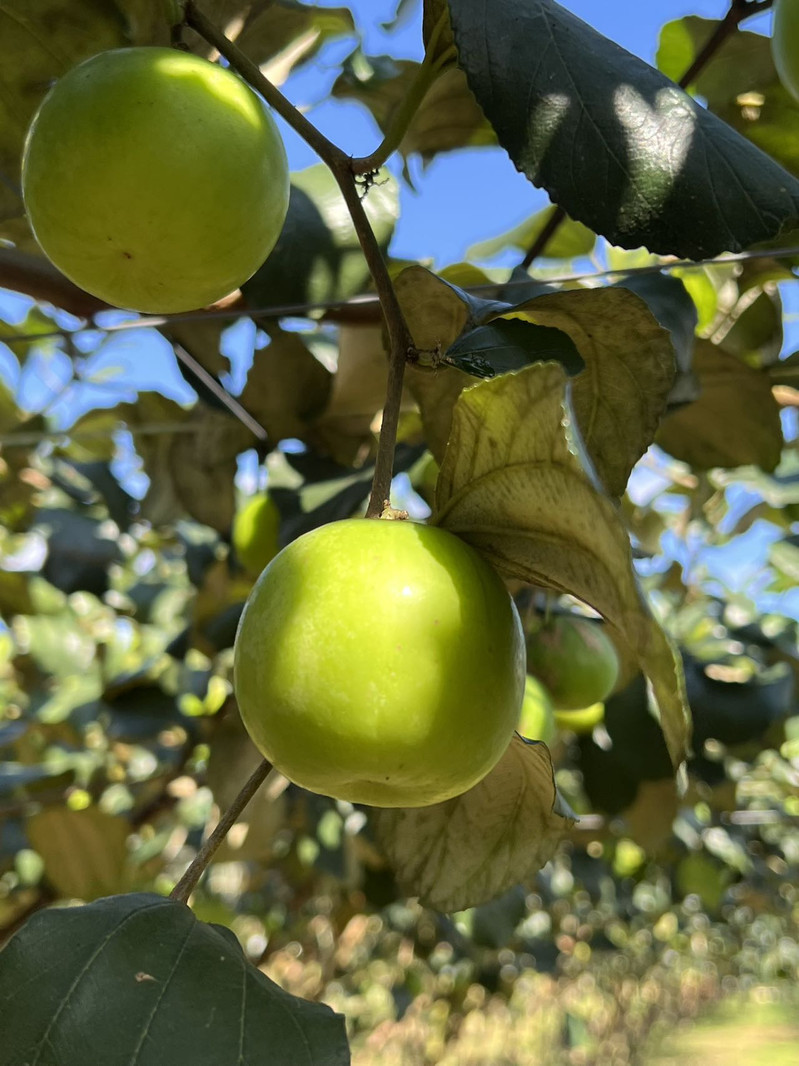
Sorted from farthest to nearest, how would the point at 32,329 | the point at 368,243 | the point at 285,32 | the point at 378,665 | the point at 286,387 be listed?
the point at 32,329
the point at 286,387
the point at 285,32
the point at 368,243
the point at 378,665

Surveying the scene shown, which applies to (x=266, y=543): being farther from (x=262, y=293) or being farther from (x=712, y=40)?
(x=712, y=40)

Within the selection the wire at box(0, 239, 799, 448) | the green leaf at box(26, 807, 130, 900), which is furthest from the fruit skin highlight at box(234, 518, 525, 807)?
the green leaf at box(26, 807, 130, 900)

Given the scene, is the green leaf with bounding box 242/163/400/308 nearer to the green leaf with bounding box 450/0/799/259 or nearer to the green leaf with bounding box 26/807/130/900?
the green leaf with bounding box 450/0/799/259

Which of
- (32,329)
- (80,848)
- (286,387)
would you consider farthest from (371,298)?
(32,329)

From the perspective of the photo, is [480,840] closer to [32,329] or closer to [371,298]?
[371,298]

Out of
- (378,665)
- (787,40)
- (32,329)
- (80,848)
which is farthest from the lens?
(32,329)

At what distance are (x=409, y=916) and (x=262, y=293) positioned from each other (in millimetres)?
3870

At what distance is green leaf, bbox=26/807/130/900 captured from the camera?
141 cm

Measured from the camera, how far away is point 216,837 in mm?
513

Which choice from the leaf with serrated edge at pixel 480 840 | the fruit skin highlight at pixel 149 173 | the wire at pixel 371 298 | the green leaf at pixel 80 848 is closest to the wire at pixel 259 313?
the wire at pixel 371 298

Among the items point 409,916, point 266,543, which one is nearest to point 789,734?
point 266,543

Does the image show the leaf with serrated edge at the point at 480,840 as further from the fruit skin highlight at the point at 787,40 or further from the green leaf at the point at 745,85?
the green leaf at the point at 745,85

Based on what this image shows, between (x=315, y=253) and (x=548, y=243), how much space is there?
433 mm

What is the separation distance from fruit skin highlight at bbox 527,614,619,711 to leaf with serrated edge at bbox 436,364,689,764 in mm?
554
